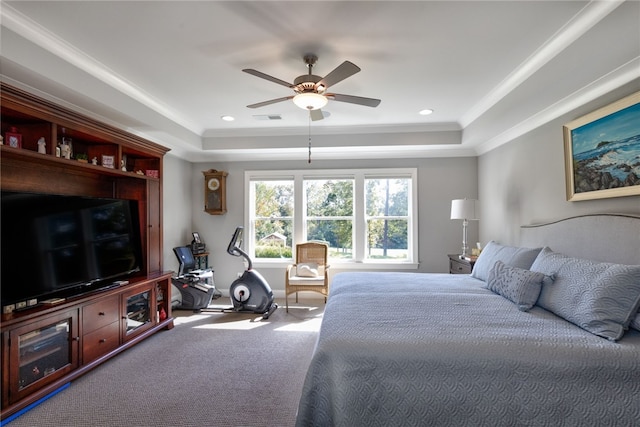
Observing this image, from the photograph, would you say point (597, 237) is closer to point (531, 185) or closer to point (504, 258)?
point (504, 258)

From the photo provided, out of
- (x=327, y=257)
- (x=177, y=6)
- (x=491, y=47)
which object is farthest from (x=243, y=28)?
(x=327, y=257)

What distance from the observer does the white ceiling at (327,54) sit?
Answer: 5.97 ft

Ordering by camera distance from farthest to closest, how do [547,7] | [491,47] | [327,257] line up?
[327,257] → [491,47] → [547,7]

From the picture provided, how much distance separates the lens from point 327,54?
→ 2326 mm

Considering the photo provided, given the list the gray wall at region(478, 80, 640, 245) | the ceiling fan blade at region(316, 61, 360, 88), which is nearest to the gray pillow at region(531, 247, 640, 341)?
the gray wall at region(478, 80, 640, 245)

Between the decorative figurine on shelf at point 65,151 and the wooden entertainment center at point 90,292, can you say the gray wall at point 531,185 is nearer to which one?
the wooden entertainment center at point 90,292

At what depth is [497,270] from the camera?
241 cm

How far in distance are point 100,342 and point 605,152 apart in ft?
14.6

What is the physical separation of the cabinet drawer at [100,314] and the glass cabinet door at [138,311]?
128 millimetres

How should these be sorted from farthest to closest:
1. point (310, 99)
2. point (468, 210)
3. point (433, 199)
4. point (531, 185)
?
point (433, 199) → point (468, 210) → point (531, 185) → point (310, 99)

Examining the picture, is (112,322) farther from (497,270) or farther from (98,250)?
(497,270)

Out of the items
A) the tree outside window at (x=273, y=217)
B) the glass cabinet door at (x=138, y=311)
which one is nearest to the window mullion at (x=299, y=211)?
the tree outside window at (x=273, y=217)

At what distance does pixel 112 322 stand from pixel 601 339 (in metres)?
3.56

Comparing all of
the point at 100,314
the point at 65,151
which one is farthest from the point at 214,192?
the point at 100,314
